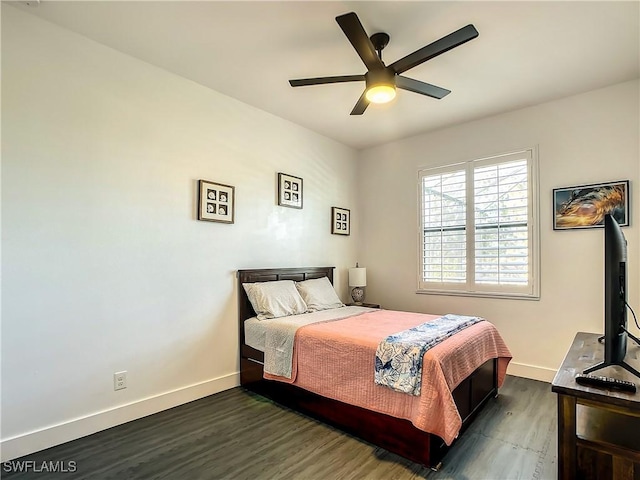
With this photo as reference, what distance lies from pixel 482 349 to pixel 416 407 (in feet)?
3.20

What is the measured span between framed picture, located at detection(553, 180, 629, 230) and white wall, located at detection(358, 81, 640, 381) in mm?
64

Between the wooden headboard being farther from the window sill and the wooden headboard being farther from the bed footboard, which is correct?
the window sill

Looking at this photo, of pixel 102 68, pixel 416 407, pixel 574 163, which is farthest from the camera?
pixel 574 163

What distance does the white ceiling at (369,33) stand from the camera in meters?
2.22

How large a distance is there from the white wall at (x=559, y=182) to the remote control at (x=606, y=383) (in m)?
2.00

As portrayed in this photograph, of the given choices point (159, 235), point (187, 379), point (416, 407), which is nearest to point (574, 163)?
point (416, 407)

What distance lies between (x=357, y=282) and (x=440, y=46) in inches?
122

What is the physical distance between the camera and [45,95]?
234 cm

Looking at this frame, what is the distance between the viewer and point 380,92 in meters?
2.41

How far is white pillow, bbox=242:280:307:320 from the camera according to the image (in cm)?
334

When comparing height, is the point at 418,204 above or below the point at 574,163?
below

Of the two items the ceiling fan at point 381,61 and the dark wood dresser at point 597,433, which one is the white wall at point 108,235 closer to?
the ceiling fan at point 381,61

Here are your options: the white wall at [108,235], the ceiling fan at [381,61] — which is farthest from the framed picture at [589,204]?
the white wall at [108,235]

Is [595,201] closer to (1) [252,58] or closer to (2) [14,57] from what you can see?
(1) [252,58]
